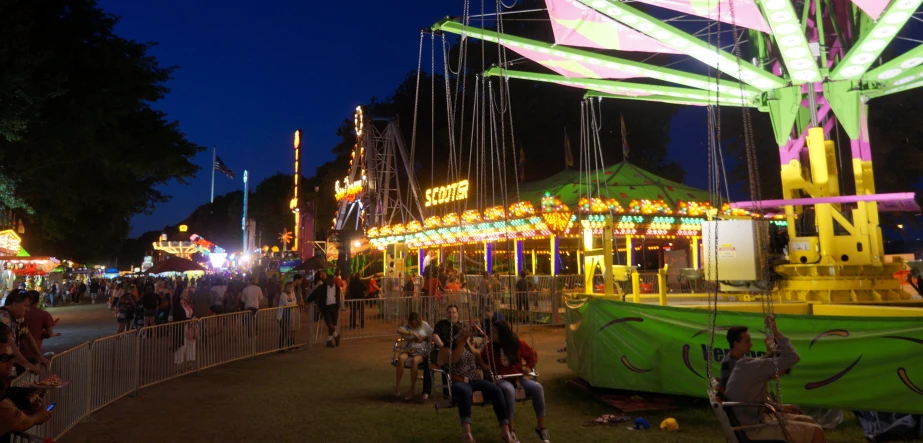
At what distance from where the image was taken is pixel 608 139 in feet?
138

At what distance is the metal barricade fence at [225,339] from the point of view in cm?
1214

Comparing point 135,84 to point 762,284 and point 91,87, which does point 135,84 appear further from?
point 762,284

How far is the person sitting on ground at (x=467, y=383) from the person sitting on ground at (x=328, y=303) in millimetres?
7927

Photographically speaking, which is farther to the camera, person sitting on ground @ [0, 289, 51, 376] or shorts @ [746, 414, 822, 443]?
person sitting on ground @ [0, 289, 51, 376]

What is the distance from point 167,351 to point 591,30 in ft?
29.9

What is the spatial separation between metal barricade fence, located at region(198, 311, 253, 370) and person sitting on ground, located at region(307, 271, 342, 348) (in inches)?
75.9

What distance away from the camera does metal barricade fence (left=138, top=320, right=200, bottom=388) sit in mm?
10188

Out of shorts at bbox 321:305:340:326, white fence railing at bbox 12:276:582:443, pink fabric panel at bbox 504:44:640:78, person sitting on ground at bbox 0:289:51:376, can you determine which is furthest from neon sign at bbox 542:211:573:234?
person sitting on ground at bbox 0:289:51:376

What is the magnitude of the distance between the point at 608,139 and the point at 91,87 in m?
30.7

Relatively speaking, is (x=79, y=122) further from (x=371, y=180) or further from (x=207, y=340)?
(x=371, y=180)

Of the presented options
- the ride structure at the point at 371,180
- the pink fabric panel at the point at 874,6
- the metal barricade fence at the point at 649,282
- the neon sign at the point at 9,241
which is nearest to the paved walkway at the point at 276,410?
the pink fabric panel at the point at 874,6

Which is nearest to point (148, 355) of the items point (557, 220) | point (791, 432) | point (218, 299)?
point (218, 299)

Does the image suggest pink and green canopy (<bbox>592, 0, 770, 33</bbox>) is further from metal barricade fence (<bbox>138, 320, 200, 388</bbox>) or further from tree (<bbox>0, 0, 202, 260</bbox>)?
tree (<bbox>0, 0, 202, 260</bbox>)

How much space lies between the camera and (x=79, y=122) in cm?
1972
